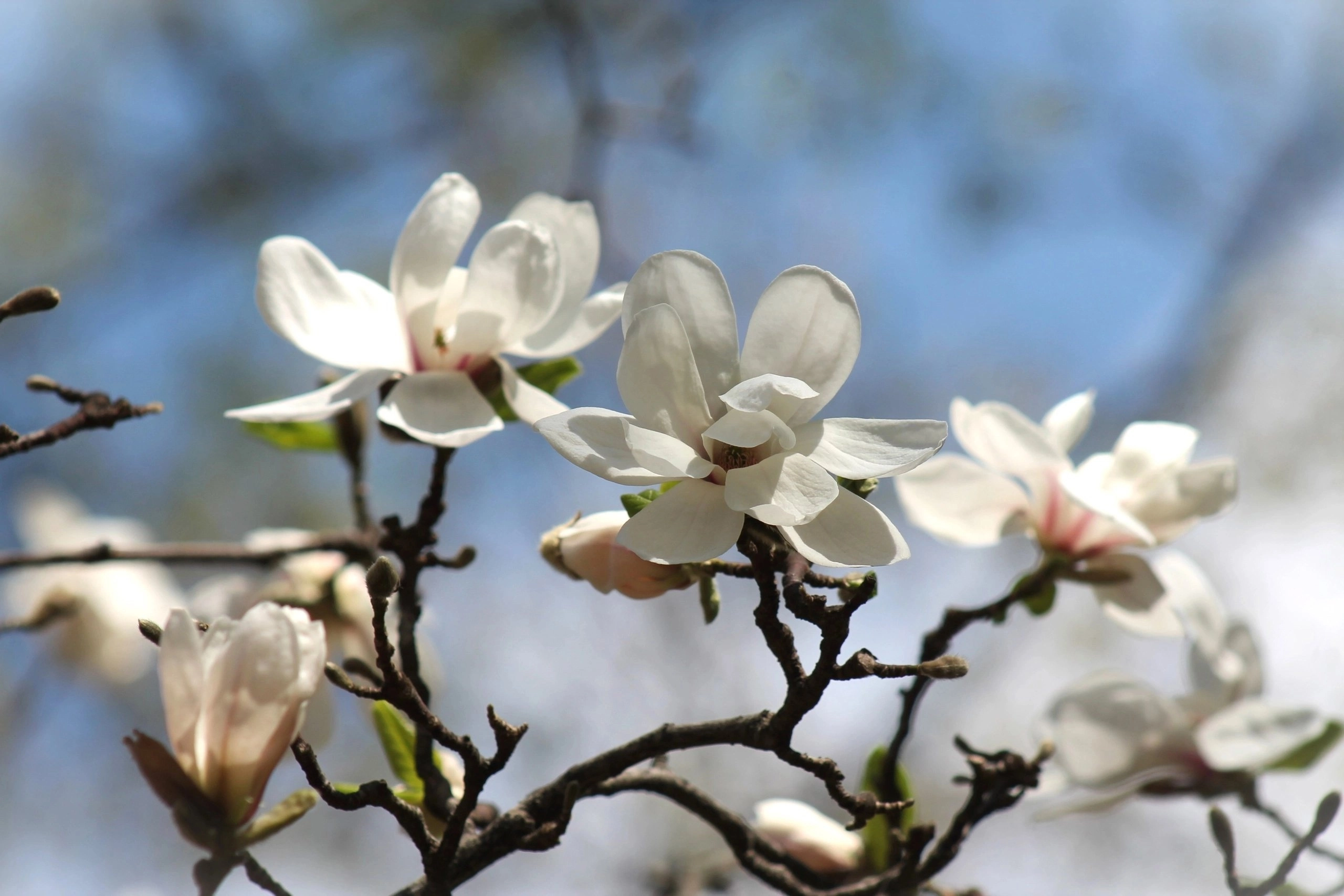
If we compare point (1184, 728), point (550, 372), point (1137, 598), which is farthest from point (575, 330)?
point (1184, 728)

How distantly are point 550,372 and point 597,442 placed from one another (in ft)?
0.94

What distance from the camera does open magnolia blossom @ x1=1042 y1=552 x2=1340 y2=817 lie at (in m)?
0.81

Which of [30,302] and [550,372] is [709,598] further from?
[30,302]

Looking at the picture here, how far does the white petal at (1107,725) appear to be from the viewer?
84cm

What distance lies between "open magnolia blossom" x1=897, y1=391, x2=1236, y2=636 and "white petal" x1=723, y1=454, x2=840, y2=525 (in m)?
0.30

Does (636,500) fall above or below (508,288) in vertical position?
below

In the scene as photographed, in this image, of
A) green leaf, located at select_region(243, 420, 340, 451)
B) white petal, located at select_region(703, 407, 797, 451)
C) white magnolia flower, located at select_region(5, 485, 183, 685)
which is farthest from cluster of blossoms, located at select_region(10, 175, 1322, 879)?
white magnolia flower, located at select_region(5, 485, 183, 685)

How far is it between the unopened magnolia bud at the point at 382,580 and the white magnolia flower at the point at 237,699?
0.06 m

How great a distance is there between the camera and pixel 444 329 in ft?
2.39

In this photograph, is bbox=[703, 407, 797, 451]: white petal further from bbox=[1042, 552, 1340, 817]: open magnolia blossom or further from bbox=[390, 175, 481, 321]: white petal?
bbox=[1042, 552, 1340, 817]: open magnolia blossom

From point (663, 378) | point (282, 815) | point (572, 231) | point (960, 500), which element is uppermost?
point (572, 231)

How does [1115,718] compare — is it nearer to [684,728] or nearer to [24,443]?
[684,728]

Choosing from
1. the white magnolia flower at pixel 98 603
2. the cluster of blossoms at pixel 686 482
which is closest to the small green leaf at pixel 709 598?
the cluster of blossoms at pixel 686 482

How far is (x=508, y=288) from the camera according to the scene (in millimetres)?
696
